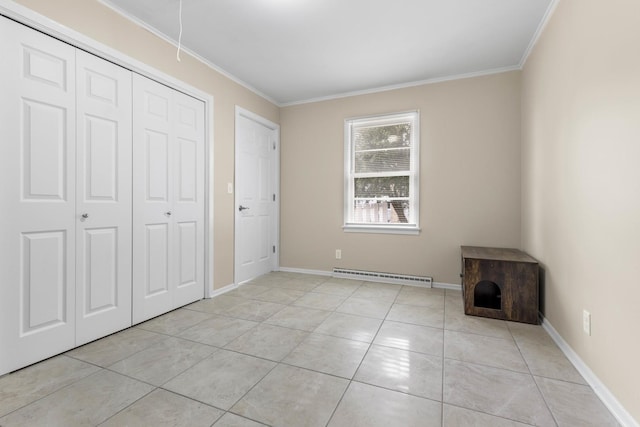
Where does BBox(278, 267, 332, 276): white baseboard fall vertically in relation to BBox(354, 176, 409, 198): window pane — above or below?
below

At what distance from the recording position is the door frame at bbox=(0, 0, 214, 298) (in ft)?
5.74

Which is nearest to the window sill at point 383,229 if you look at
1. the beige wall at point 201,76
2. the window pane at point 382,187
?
the window pane at point 382,187

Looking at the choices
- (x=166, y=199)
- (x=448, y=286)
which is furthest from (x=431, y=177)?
(x=166, y=199)

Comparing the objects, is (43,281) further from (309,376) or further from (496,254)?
(496,254)

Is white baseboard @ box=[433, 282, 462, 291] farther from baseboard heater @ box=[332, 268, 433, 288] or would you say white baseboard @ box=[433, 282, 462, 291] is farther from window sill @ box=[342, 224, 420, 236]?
window sill @ box=[342, 224, 420, 236]

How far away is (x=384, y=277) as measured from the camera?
12.4 ft

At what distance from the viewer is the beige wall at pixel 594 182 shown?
4.36ft

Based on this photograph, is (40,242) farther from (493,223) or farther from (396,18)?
(493,223)

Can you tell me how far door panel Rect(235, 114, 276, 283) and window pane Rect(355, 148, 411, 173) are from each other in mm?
1314

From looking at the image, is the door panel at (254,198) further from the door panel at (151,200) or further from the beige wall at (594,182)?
the beige wall at (594,182)

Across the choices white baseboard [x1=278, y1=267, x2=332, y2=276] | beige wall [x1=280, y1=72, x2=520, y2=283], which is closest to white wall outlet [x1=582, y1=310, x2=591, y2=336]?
beige wall [x1=280, y1=72, x2=520, y2=283]

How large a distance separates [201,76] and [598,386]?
12.8 ft

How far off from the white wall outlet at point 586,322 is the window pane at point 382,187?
2.22 m

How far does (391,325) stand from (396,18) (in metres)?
2.55
